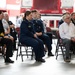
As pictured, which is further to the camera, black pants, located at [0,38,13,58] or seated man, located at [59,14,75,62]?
seated man, located at [59,14,75,62]

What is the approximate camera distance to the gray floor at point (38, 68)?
453 centimetres

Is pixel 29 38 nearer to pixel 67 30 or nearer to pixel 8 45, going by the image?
pixel 8 45

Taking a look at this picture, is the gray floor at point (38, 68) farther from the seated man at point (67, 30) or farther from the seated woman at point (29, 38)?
the seated man at point (67, 30)

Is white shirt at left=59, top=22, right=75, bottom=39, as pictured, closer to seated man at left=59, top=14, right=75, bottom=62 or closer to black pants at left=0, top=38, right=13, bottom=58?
seated man at left=59, top=14, right=75, bottom=62

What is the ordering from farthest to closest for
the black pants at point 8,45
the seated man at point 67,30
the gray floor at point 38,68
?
the seated man at point 67,30 < the black pants at point 8,45 < the gray floor at point 38,68

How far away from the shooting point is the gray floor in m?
4.53

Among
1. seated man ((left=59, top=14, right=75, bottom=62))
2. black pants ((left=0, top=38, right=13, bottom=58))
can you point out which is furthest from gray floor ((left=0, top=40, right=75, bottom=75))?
seated man ((left=59, top=14, right=75, bottom=62))

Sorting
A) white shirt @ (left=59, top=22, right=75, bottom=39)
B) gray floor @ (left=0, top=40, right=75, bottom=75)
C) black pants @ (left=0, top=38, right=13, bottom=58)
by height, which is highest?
white shirt @ (left=59, top=22, right=75, bottom=39)

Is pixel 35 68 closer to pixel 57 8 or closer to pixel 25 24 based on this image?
pixel 25 24

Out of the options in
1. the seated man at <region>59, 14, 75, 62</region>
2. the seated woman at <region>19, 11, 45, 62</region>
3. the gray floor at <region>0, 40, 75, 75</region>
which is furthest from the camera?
the seated man at <region>59, 14, 75, 62</region>

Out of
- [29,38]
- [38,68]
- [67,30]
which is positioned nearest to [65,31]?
[67,30]

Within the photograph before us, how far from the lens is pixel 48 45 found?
6.50 m

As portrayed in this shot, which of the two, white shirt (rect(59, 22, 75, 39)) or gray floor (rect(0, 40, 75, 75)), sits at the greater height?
white shirt (rect(59, 22, 75, 39))

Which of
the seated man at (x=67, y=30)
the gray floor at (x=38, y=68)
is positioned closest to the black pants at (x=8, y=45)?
the gray floor at (x=38, y=68)
